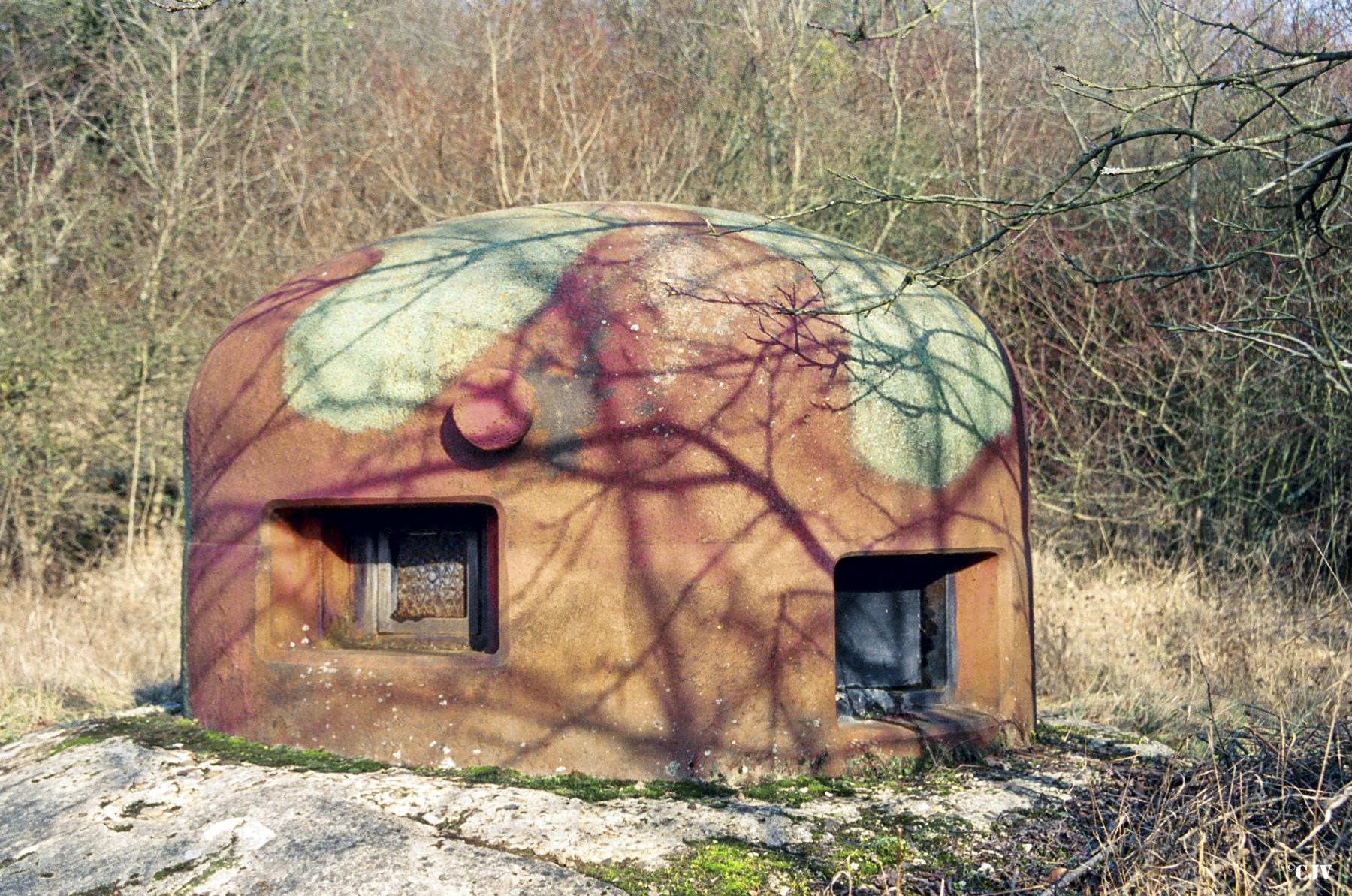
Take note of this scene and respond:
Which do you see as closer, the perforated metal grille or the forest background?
the perforated metal grille

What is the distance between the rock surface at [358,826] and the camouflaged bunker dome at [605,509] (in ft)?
1.13

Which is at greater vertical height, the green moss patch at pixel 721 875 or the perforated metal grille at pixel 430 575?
the perforated metal grille at pixel 430 575

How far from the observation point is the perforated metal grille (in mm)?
4910

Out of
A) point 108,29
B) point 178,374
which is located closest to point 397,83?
point 108,29

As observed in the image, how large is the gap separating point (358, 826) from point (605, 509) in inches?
51.0

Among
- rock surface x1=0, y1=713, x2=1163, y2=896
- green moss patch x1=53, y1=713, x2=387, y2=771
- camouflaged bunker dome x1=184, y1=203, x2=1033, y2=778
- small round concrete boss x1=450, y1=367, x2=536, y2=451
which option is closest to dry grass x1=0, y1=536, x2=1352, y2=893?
rock surface x1=0, y1=713, x2=1163, y2=896

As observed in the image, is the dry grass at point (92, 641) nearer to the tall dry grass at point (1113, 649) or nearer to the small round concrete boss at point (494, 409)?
the tall dry grass at point (1113, 649)

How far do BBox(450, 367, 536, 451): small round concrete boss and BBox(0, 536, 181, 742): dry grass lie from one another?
323cm

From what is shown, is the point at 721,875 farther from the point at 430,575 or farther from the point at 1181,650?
the point at 1181,650

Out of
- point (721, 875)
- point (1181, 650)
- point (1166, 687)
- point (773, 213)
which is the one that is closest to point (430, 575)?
point (721, 875)

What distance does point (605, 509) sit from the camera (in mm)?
4449

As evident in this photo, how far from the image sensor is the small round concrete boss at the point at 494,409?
438 centimetres

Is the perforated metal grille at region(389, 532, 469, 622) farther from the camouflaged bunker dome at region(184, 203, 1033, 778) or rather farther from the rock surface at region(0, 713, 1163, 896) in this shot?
the rock surface at region(0, 713, 1163, 896)

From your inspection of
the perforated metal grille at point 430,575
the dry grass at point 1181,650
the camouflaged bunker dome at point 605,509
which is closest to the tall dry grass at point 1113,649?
the dry grass at point 1181,650
